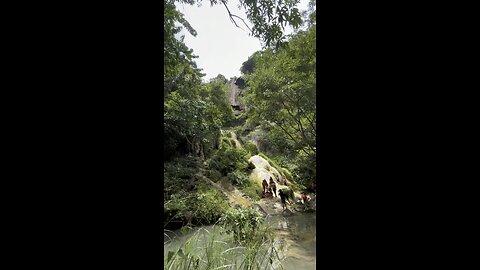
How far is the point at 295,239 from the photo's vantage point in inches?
177

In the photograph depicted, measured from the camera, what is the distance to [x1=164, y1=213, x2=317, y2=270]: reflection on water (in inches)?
137

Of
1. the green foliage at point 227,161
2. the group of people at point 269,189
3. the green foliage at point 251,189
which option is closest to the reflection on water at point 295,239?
the group of people at point 269,189

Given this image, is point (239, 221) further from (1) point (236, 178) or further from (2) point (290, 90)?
(1) point (236, 178)

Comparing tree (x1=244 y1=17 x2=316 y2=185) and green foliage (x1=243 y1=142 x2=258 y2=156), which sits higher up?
tree (x1=244 y1=17 x2=316 y2=185)

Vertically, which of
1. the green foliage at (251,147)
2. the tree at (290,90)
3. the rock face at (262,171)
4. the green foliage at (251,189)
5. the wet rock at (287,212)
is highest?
the tree at (290,90)

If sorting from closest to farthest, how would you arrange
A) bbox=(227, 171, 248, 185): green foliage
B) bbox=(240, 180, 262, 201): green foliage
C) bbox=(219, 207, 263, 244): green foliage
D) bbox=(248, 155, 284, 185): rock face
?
bbox=(219, 207, 263, 244): green foliage → bbox=(240, 180, 262, 201): green foliage → bbox=(227, 171, 248, 185): green foliage → bbox=(248, 155, 284, 185): rock face

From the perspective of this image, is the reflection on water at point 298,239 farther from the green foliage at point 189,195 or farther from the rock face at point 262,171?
the rock face at point 262,171

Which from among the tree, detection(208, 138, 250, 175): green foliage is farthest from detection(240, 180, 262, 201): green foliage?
the tree

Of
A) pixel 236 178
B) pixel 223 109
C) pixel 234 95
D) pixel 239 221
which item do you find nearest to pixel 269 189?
pixel 236 178

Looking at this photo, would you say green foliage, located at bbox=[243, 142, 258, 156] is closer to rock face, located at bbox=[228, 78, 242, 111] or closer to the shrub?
the shrub

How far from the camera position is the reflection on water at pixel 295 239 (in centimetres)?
348

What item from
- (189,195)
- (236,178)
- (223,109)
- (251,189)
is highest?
(223,109)
